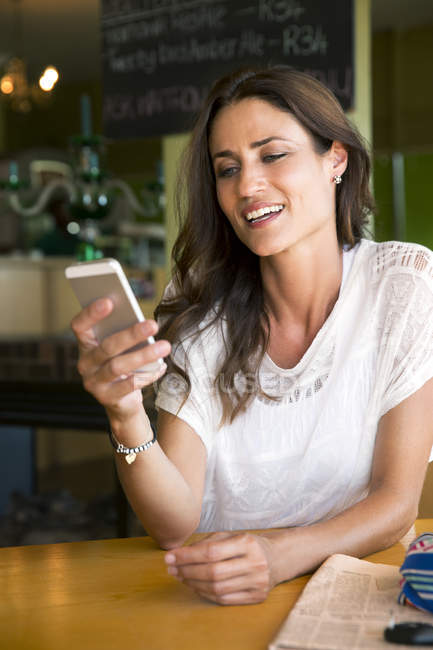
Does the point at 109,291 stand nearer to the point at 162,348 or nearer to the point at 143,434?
the point at 162,348

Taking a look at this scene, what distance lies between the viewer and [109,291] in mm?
898

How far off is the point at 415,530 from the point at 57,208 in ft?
12.6

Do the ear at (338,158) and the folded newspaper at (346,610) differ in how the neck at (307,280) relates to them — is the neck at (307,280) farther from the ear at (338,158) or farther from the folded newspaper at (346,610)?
the folded newspaper at (346,610)

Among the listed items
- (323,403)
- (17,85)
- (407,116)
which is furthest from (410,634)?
(407,116)

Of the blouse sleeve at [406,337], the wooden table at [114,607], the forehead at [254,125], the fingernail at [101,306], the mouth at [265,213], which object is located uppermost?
the forehead at [254,125]

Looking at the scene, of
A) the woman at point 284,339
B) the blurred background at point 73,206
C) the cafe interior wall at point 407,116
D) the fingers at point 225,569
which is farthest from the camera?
the cafe interior wall at point 407,116

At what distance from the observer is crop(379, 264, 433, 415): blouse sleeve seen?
4.10 feet

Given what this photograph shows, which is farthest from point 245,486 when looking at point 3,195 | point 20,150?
point 20,150

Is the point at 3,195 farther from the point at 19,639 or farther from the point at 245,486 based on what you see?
the point at 19,639

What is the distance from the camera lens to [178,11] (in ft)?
10.2

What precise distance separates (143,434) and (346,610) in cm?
37

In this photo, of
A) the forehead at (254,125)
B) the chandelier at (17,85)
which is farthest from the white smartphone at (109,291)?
the chandelier at (17,85)

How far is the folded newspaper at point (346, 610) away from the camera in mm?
720

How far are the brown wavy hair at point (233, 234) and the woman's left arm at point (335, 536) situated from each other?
0.95ft
